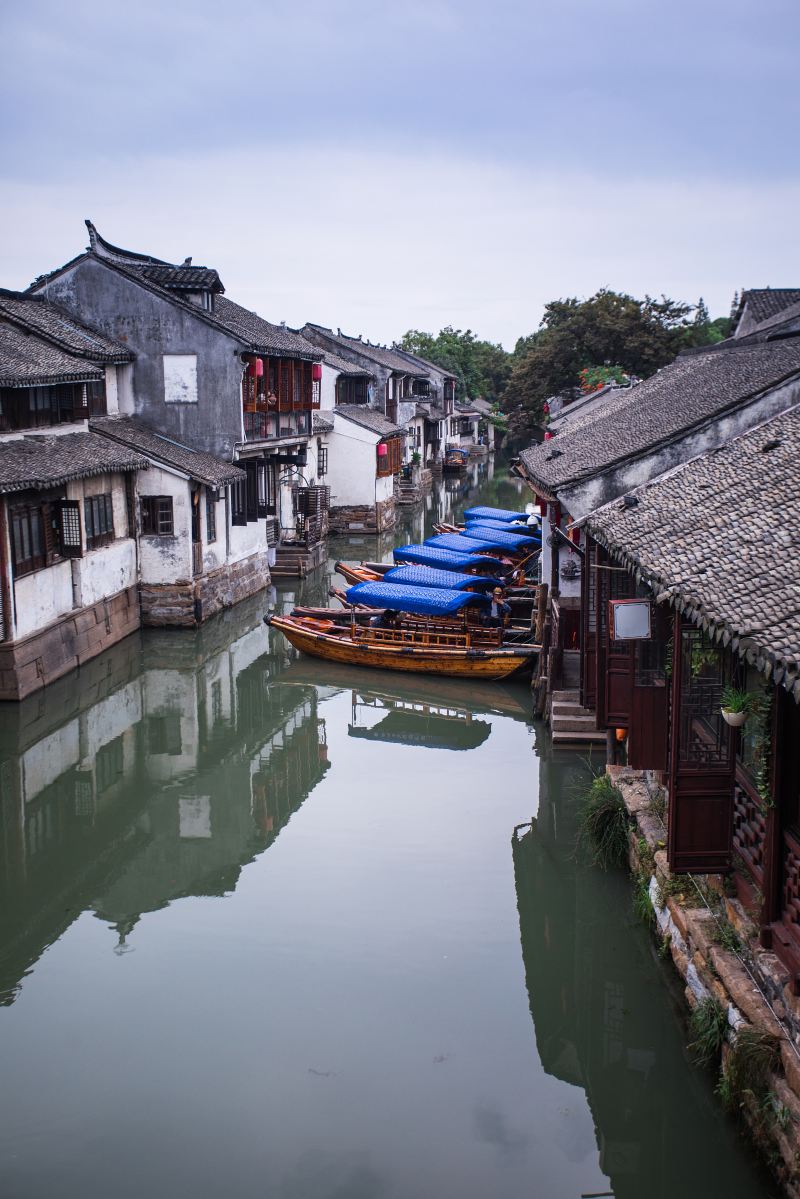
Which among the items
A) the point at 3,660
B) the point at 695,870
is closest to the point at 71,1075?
the point at 695,870

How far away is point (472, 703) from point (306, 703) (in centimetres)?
302

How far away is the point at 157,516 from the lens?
78.1ft

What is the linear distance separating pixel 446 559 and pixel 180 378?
762 cm

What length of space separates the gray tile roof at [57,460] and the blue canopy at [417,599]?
212 inches

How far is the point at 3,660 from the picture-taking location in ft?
57.2

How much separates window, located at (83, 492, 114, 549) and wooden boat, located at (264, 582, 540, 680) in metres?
3.82

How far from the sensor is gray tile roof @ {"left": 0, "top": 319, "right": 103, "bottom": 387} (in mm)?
18156

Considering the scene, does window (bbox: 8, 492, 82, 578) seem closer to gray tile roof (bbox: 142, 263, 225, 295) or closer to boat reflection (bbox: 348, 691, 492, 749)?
boat reflection (bbox: 348, 691, 492, 749)

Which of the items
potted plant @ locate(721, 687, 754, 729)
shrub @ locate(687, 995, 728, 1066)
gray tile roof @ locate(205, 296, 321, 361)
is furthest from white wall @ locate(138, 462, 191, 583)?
potted plant @ locate(721, 687, 754, 729)

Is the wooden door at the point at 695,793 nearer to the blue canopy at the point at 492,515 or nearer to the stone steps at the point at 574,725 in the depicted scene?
the stone steps at the point at 574,725

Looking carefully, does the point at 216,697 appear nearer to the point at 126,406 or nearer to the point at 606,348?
A: the point at 126,406

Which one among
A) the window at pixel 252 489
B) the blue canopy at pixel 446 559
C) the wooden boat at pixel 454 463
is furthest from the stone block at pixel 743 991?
the wooden boat at pixel 454 463

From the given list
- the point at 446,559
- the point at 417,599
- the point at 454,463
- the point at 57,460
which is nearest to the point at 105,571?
the point at 57,460

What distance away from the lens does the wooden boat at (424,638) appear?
64.7 feet
